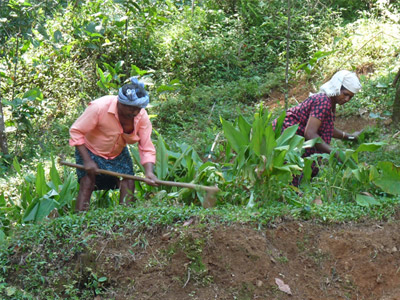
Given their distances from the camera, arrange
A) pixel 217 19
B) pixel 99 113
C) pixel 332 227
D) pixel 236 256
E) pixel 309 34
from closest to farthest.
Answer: pixel 236 256 < pixel 332 227 < pixel 99 113 < pixel 309 34 < pixel 217 19

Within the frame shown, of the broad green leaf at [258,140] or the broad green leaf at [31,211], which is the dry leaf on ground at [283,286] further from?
Answer: the broad green leaf at [31,211]

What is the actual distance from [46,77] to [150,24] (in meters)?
1.95

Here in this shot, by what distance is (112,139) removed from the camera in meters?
4.46

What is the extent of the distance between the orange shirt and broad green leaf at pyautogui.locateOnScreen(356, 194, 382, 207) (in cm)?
170

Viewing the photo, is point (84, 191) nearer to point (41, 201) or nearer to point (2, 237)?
point (41, 201)

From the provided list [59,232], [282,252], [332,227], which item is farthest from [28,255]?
[332,227]

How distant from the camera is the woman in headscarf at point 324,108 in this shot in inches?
192

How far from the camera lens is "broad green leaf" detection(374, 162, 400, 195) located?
4.42 meters

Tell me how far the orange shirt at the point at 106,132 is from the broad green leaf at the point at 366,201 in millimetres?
1696

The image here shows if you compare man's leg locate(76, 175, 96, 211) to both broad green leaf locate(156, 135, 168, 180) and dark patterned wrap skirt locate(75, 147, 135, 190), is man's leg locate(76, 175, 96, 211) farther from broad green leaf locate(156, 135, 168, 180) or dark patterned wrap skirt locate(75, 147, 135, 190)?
broad green leaf locate(156, 135, 168, 180)

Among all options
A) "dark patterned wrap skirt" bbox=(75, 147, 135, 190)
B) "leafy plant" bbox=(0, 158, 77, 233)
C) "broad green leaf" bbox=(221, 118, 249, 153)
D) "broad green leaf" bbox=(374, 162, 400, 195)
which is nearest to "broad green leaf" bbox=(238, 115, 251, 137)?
"broad green leaf" bbox=(221, 118, 249, 153)

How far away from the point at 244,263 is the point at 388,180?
5.20 ft

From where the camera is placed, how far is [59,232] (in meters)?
3.79

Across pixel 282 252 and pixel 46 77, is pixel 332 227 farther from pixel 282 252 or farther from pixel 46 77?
pixel 46 77
